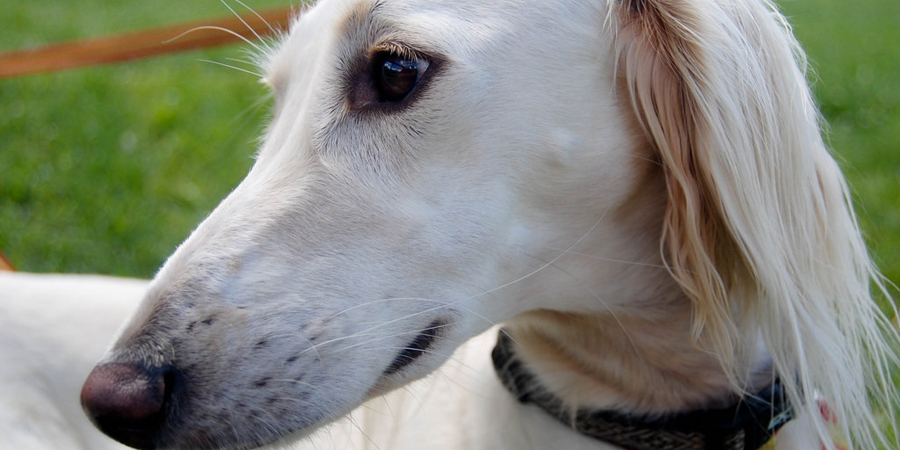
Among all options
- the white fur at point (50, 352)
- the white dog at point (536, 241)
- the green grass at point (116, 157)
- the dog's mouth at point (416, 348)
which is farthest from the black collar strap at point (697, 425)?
the green grass at point (116, 157)

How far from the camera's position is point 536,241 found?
69.6 inches

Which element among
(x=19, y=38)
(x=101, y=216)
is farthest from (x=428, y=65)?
(x=19, y=38)

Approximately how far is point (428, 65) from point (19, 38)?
24.3ft

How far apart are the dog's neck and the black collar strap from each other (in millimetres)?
26

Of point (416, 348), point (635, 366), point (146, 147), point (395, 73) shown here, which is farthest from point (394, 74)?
point (146, 147)

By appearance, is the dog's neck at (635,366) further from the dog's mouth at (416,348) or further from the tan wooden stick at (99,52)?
the tan wooden stick at (99,52)

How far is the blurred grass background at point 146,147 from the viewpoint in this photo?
430cm

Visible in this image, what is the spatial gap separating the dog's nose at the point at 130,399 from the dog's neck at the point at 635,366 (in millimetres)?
847

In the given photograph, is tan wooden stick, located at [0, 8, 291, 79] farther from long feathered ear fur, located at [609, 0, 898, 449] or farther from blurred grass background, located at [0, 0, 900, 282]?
long feathered ear fur, located at [609, 0, 898, 449]

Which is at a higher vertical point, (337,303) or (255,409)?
(337,303)

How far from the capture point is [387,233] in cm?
160

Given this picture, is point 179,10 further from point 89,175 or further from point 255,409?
point 255,409

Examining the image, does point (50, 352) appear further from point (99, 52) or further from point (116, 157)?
point (116, 157)

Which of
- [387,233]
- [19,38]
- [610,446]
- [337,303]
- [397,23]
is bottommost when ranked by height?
[19,38]
